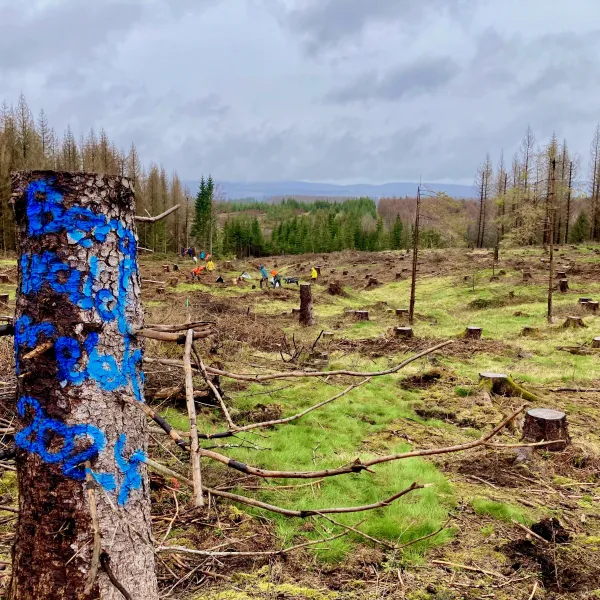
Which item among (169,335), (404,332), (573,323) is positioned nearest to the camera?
(169,335)

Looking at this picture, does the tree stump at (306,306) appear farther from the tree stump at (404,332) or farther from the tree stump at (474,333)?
the tree stump at (474,333)

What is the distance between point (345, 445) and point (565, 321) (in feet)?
35.4

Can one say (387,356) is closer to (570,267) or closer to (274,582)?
(274,582)

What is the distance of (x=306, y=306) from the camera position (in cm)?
1465

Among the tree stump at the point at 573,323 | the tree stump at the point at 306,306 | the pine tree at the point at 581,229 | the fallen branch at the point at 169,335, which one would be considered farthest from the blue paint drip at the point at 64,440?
the pine tree at the point at 581,229

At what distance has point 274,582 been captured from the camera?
3.34m

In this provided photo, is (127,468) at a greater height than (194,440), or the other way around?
(194,440)

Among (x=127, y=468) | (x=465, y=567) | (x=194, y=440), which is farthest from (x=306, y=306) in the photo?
(x=194, y=440)

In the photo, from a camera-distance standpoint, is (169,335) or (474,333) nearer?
(169,335)

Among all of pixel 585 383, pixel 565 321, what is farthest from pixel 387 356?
pixel 565 321

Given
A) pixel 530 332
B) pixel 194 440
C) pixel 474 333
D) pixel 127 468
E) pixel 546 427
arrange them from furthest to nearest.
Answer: pixel 530 332
pixel 474 333
pixel 546 427
pixel 127 468
pixel 194 440

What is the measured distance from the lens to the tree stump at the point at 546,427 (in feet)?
19.6

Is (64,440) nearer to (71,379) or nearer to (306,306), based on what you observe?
(71,379)

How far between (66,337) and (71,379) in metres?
0.14
